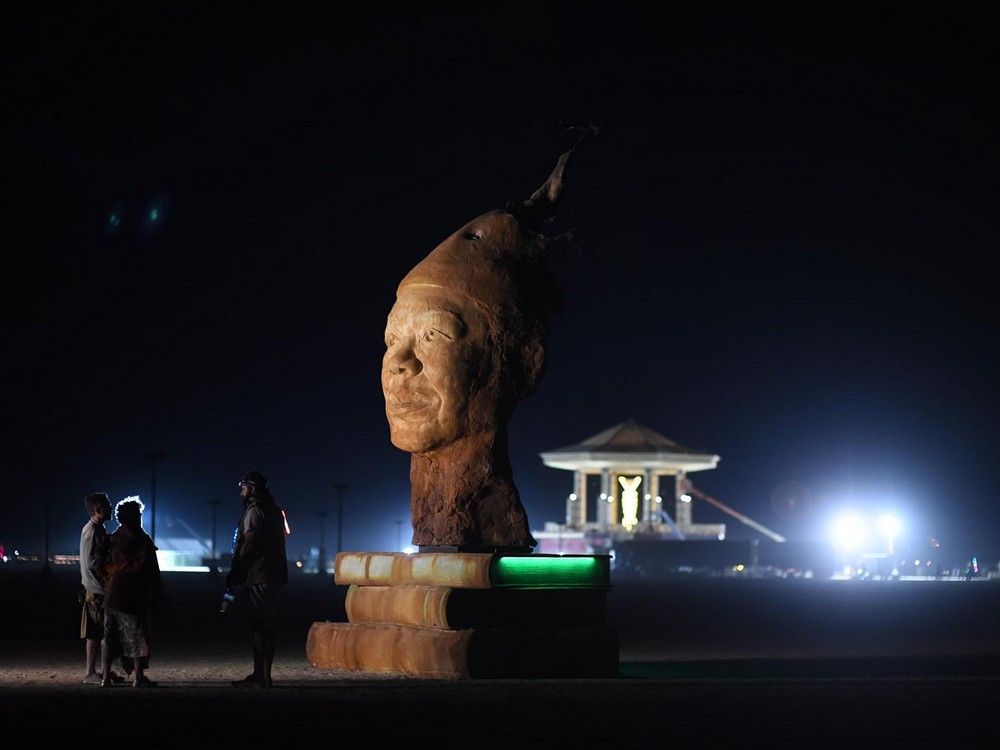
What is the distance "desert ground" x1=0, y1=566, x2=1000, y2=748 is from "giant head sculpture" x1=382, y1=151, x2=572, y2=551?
5.89 ft

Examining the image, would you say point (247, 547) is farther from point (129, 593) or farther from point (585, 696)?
point (585, 696)

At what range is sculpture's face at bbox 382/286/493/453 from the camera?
16656 millimetres

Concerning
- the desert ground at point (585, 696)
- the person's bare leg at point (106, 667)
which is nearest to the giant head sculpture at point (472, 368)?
the desert ground at point (585, 696)

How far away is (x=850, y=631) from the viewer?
25.4 meters

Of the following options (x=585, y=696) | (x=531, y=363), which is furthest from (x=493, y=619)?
(x=531, y=363)

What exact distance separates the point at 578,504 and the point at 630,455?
5.03 m

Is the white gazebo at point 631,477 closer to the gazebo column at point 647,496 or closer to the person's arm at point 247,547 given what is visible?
the gazebo column at point 647,496

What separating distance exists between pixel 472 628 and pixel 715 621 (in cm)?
1379

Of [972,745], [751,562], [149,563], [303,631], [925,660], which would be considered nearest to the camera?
[972,745]

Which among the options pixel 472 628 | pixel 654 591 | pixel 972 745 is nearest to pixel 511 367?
pixel 472 628

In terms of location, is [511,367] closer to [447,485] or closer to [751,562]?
[447,485]

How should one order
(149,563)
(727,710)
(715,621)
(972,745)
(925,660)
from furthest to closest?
1. (715,621)
2. (925,660)
3. (149,563)
4. (727,710)
5. (972,745)

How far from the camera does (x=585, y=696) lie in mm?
13773

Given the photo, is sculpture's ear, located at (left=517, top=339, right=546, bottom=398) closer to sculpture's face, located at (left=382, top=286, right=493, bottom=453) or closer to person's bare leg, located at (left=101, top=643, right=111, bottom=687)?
sculpture's face, located at (left=382, top=286, right=493, bottom=453)
